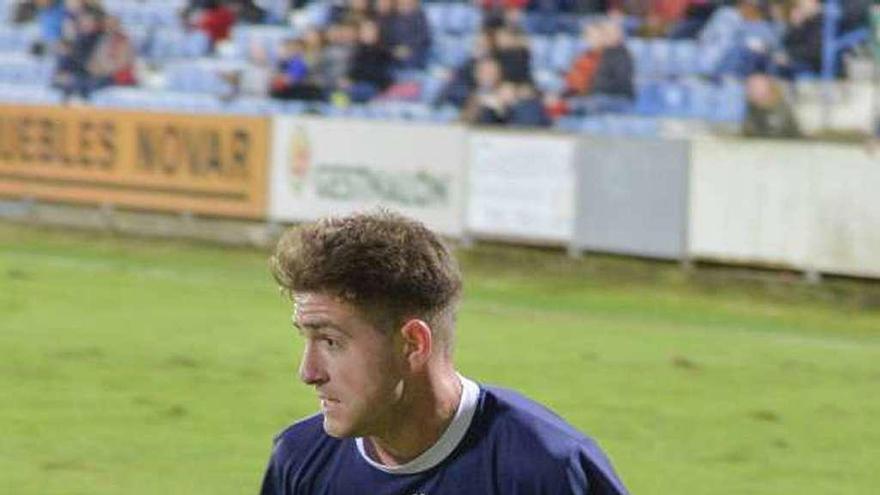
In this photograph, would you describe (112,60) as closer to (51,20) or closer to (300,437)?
(51,20)

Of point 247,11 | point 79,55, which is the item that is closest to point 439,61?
point 247,11

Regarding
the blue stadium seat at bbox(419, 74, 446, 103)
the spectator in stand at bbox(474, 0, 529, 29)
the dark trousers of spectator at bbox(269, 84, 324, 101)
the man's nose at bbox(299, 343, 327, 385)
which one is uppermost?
the man's nose at bbox(299, 343, 327, 385)

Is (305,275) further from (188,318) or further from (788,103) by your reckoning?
(788,103)

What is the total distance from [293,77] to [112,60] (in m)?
3.12

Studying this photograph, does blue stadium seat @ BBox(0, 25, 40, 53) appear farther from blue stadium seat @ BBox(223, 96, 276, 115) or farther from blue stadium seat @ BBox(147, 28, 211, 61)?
blue stadium seat @ BBox(223, 96, 276, 115)

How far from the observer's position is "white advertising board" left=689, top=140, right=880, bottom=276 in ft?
62.6

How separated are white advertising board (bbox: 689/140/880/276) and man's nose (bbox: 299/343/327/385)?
15.4 meters

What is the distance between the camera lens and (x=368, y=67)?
24031 mm

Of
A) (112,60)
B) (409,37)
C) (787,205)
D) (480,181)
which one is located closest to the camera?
(787,205)

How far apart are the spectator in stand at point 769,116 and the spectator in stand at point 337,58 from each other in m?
5.22

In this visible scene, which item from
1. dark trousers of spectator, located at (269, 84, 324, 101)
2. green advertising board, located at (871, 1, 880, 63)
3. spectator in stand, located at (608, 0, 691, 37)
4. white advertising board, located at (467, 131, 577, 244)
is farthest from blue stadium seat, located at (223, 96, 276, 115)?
green advertising board, located at (871, 1, 880, 63)

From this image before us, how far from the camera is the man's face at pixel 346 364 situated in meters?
3.99

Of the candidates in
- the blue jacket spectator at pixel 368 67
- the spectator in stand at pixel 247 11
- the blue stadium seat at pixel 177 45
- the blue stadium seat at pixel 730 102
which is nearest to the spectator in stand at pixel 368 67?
the blue jacket spectator at pixel 368 67

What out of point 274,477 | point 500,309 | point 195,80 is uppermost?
point 274,477
